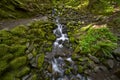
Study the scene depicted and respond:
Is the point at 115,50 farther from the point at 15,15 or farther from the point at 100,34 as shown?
the point at 15,15

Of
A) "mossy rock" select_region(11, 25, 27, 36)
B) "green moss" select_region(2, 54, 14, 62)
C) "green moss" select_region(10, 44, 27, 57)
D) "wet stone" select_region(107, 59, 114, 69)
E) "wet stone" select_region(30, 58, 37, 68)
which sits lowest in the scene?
"wet stone" select_region(107, 59, 114, 69)

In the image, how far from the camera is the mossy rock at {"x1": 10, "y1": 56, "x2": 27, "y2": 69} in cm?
594

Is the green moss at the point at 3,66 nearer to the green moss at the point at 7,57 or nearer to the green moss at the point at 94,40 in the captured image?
the green moss at the point at 7,57

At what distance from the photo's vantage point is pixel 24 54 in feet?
21.6

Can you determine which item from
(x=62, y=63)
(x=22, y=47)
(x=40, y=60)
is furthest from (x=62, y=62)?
(x=22, y=47)

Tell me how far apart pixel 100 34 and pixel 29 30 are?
3.52 m

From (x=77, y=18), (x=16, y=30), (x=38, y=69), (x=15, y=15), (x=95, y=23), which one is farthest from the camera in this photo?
(x=77, y=18)

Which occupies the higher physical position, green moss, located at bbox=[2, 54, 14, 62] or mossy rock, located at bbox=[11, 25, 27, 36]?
mossy rock, located at bbox=[11, 25, 27, 36]

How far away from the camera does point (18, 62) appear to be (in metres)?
6.09

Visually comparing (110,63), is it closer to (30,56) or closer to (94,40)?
(94,40)

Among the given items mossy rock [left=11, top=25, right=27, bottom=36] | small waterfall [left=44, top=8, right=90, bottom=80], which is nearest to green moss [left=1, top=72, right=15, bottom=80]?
small waterfall [left=44, top=8, right=90, bottom=80]

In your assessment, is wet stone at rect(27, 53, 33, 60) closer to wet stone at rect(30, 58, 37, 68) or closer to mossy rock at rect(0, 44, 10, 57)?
wet stone at rect(30, 58, 37, 68)

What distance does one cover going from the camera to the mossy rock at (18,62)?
5940 millimetres

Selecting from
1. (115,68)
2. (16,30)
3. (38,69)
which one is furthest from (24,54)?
(115,68)
